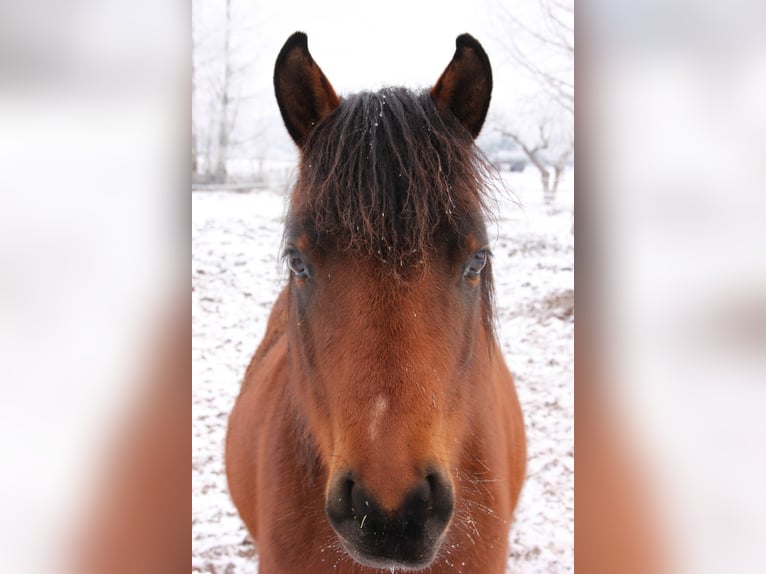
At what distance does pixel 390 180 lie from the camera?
1.21 meters

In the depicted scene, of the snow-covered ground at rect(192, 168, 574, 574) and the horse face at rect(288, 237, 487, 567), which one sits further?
the snow-covered ground at rect(192, 168, 574, 574)

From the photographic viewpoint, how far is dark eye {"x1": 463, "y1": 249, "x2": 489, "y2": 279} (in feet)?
4.20

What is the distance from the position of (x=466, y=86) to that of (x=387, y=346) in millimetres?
653

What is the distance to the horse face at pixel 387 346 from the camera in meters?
1.04

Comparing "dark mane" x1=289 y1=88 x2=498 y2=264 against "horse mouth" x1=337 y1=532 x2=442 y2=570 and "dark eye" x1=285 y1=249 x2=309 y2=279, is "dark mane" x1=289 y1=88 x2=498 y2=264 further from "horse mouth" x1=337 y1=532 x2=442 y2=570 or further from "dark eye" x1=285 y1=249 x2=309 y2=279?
"horse mouth" x1=337 y1=532 x2=442 y2=570

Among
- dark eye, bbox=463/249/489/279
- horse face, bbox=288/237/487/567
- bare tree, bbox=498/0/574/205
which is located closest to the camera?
horse face, bbox=288/237/487/567

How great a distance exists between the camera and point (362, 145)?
1.25m

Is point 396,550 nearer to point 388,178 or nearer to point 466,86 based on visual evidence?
point 388,178

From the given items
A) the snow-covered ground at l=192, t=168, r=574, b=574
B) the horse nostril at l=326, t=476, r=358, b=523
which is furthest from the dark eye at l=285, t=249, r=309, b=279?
the snow-covered ground at l=192, t=168, r=574, b=574

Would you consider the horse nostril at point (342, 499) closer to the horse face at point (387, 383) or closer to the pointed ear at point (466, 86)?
the horse face at point (387, 383)
